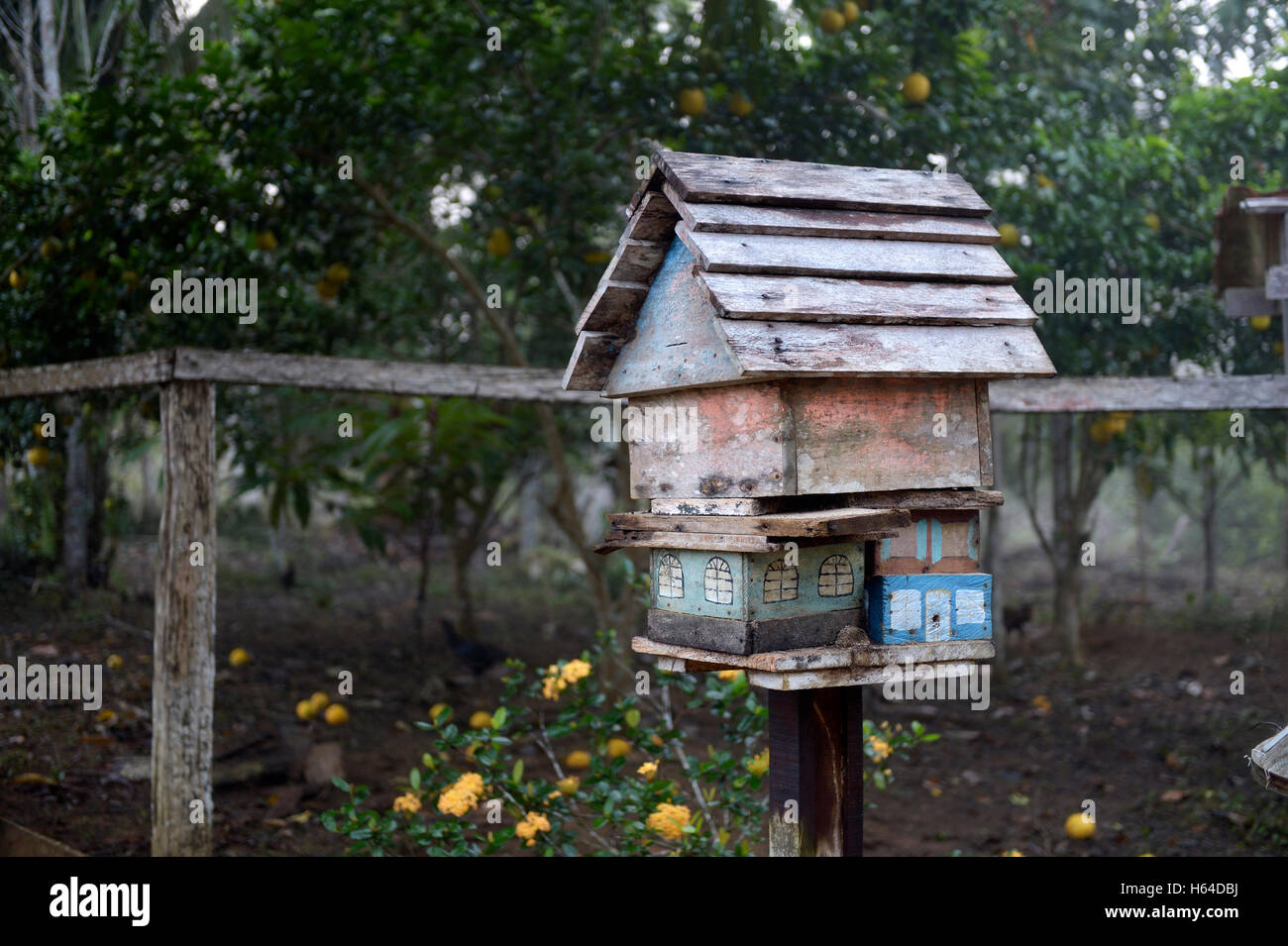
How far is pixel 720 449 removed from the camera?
103 inches

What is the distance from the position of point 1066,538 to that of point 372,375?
6588 millimetres

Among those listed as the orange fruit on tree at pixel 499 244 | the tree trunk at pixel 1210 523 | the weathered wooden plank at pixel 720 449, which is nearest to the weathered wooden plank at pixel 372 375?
the orange fruit on tree at pixel 499 244

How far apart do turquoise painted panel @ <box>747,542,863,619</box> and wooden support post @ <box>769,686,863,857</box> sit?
Answer: 0.96 feet

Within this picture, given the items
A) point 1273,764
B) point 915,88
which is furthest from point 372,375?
point 1273,764

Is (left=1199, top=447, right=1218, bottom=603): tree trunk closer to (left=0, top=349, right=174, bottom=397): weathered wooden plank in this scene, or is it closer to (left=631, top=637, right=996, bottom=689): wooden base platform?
(left=631, top=637, right=996, bottom=689): wooden base platform

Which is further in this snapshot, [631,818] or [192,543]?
[192,543]

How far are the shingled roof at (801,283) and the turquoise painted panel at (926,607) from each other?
1.68 feet

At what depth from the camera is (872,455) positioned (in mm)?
2545

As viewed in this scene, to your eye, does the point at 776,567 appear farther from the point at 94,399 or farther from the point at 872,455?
the point at 94,399

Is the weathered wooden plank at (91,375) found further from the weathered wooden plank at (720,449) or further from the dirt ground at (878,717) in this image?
the weathered wooden plank at (720,449)

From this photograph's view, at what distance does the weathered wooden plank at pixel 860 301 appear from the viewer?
237 centimetres
